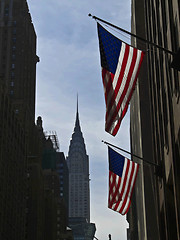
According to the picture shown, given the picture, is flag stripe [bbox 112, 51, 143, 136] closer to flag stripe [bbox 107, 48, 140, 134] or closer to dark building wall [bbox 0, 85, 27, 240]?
flag stripe [bbox 107, 48, 140, 134]

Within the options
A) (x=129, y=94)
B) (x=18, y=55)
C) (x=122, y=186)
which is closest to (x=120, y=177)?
(x=122, y=186)

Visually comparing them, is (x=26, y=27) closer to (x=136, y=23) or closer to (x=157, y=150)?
(x=136, y=23)

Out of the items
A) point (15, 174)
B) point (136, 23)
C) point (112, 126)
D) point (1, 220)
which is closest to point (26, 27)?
point (15, 174)

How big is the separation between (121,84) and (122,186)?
1075cm

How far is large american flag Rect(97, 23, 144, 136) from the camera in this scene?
842 inches

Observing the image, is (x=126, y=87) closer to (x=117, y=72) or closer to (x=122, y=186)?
(x=117, y=72)

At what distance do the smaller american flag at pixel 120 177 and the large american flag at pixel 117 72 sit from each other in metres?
8.43

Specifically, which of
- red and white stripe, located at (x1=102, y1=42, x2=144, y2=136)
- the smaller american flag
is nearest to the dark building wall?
the smaller american flag

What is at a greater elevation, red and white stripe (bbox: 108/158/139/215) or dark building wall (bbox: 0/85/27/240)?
dark building wall (bbox: 0/85/27/240)

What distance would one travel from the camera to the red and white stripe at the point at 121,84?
2139cm

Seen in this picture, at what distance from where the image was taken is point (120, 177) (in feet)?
101

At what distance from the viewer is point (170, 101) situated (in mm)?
26688

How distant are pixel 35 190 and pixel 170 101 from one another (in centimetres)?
11306

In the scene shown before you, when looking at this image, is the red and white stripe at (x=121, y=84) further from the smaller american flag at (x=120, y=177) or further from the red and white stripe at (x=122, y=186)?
the red and white stripe at (x=122, y=186)
